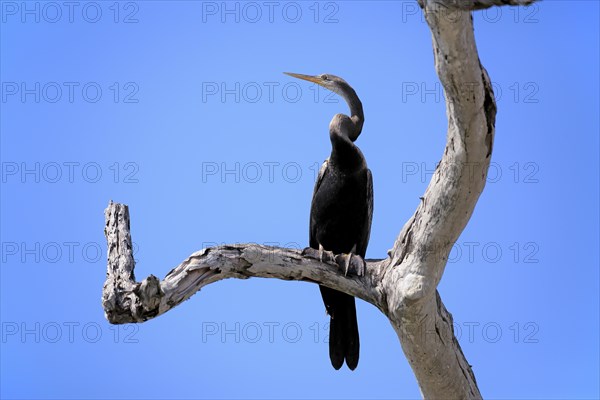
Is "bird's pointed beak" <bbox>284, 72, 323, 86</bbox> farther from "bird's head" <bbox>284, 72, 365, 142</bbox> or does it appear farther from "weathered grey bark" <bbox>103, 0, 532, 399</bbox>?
"weathered grey bark" <bbox>103, 0, 532, 399</bbox>

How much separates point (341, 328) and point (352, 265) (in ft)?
2.82

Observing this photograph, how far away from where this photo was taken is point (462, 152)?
142 inches

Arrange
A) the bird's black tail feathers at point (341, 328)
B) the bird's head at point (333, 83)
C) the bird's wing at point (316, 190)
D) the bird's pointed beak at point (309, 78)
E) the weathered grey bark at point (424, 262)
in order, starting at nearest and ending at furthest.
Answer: the weathered grey bark at point (424, 262), the bird's black tail feathers at point (341, 328), the bird's wing at point (316, 190), the bird's head at point (333, 83), the bird's pointed beak at point (309, 78)

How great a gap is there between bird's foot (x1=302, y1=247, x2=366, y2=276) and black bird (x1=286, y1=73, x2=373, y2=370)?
0.54m

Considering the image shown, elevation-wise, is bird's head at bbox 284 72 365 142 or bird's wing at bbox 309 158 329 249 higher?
bird's head at bbox 284 72 365 142

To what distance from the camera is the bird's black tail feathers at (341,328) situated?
5.23 meters

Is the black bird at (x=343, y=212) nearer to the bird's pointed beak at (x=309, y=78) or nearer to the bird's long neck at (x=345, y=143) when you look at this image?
the bird's long neck at (x=345, y=143)

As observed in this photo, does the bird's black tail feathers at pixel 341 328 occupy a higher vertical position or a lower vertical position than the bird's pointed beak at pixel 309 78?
lower

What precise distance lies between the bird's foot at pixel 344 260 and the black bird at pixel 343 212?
54cm

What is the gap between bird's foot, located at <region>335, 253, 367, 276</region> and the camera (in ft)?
14.8

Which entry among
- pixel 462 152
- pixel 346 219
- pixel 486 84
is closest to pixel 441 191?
pixel 462 152

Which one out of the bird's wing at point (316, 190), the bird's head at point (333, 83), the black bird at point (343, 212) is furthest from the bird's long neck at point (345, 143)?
the bird's head at point (333, 83)

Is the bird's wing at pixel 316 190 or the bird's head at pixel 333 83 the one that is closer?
the bird's wing at pixel 316 190

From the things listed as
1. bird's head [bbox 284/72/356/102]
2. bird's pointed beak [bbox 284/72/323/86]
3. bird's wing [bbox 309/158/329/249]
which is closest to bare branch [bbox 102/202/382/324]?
bird's wing [bbox 309/158/329/249]
